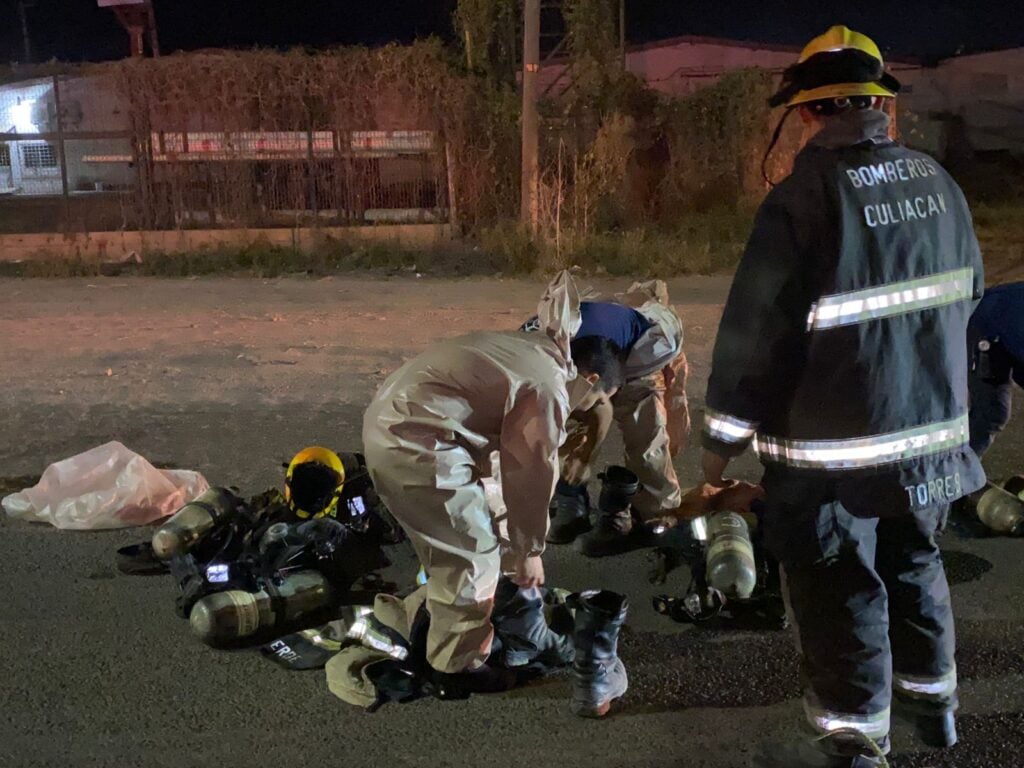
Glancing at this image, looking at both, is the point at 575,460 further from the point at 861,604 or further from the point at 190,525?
the point at 861,604

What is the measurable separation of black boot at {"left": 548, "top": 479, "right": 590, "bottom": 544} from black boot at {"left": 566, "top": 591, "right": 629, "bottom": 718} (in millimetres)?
1349

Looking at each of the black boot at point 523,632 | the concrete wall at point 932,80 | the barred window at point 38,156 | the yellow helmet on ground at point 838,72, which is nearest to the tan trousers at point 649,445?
the black boot at point 523,632

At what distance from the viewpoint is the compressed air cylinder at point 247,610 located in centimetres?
336

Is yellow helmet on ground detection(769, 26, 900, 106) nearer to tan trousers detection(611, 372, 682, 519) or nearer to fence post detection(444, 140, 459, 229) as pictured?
tan trousers detection(611, 372, 682, 519)

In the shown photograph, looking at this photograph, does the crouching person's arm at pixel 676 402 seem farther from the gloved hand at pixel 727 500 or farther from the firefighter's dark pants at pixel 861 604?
the firefighter's dark pants at pixel 861 604

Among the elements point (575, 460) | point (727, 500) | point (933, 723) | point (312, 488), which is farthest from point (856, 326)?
point (312, 488)

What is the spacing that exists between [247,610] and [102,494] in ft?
4.86

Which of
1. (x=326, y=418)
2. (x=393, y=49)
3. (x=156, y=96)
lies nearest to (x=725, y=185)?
(x=393, y=49)

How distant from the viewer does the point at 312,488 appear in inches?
161

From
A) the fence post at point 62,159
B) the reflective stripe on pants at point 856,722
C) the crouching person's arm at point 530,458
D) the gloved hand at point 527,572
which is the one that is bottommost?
the reflective stripe on pants at point 856,722

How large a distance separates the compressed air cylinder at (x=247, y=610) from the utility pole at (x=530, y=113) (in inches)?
398

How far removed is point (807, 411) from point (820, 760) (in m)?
0.92

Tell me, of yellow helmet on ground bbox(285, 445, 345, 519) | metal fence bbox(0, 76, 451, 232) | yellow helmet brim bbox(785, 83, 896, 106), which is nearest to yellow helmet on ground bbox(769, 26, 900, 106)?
yellow helmet brim bbox(785, 83, 896, 106)

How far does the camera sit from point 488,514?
124 inches
